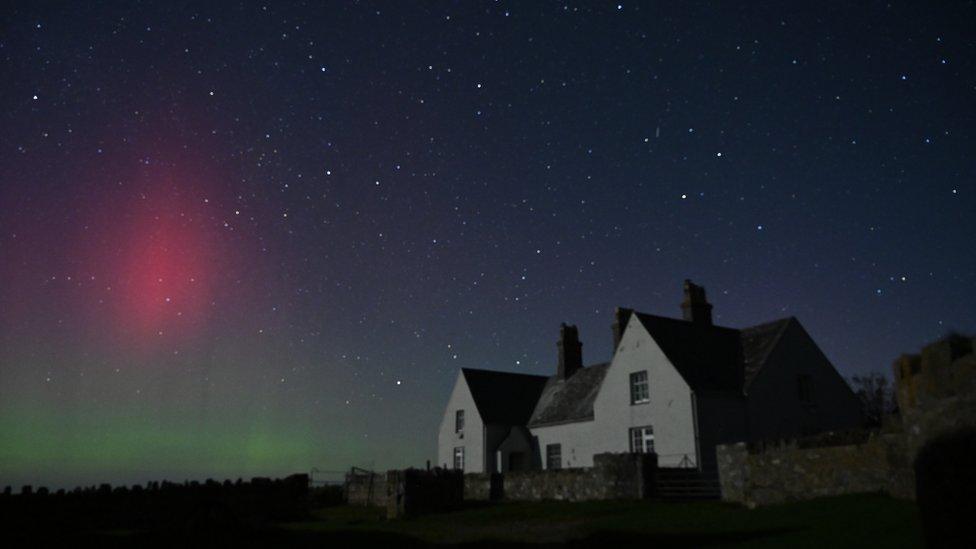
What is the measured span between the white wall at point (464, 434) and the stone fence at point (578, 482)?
10.5m

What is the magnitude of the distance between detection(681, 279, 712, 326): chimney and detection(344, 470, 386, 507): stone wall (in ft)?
62.9

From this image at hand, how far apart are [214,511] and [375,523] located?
6390 mm

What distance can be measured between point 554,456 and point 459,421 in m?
9.01

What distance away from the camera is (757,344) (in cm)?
3456

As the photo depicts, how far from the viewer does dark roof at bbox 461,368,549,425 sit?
1801 inches

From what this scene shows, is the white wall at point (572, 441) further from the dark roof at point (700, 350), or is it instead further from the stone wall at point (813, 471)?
the stone wall at point (813, 471)

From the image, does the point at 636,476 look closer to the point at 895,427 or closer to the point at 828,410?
the point at 895,427

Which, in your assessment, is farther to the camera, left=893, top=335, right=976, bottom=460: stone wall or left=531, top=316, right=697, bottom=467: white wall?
left=531, top=316, right=697, bottom=467: white wall

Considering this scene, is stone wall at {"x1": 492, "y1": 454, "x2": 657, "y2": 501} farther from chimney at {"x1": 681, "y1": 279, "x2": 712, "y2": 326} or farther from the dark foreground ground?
chimney at {"x1": 681, "y1": 279, "x2": 712, "y2": 326}

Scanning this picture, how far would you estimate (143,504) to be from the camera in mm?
25188

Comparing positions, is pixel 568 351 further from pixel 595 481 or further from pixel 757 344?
pixel 595 481

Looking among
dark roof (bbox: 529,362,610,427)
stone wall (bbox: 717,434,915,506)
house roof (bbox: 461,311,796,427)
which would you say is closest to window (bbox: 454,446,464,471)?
house roof (bbox: 461,311,796,427)

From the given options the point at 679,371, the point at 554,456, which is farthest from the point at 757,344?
the point at 554,456

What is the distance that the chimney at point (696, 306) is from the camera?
37.4 m
